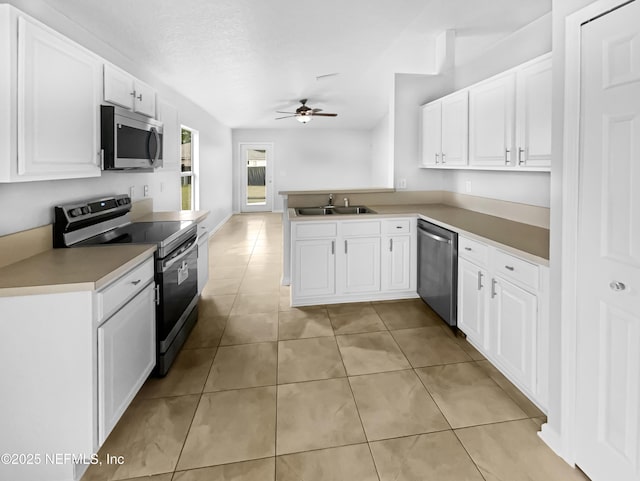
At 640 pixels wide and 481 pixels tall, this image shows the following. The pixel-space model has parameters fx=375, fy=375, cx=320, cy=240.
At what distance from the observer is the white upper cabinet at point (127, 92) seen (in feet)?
7.43

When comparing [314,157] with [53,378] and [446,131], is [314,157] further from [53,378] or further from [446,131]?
[53,378]

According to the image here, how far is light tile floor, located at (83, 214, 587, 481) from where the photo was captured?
5.26ft

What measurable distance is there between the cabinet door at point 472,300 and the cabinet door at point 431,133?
143 cm

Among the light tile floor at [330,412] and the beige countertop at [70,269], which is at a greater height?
the beige countertop at [70,269]

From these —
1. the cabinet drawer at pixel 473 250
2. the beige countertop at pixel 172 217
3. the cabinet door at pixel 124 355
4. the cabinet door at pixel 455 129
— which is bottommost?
the cabinet door at pixel 124 355

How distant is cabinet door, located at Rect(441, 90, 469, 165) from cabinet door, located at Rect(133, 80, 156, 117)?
100 inches

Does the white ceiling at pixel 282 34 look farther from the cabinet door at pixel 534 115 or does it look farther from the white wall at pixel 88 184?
the cabinet door at pixel 534 115

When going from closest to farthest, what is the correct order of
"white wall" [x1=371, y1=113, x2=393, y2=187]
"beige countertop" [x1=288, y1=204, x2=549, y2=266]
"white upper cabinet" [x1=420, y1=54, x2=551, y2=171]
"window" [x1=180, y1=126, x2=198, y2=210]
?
"beige countertop" [x1=288, y1=204, x2=549, y2=266] → "white upper cabinet" [x1=420, y1=54, x2=551, y2=171] → "window" [x1=180, y1=126, x2=198, y2=210] → "white wall" [x1=371, y1=113, x2=393, y2=187]

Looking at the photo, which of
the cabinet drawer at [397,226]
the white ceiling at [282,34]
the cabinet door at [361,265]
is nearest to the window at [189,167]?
the white ceiling at [282,34]

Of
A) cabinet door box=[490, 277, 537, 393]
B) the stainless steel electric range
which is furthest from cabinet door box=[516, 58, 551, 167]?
the stainless steel electric range

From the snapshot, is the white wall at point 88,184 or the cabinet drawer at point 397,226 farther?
the cabinet drawer at point 397,226

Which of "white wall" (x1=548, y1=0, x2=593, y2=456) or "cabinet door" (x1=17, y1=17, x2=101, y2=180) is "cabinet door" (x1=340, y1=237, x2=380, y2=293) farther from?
"cabinet door" (x1=17, y1=17, x2=101, y2=180)

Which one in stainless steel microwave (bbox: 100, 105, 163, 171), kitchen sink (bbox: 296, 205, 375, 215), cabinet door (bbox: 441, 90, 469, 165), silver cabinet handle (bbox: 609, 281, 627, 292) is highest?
cabinet door (bbox: 441, 90, 469, 165)

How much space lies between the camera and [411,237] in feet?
11.5
